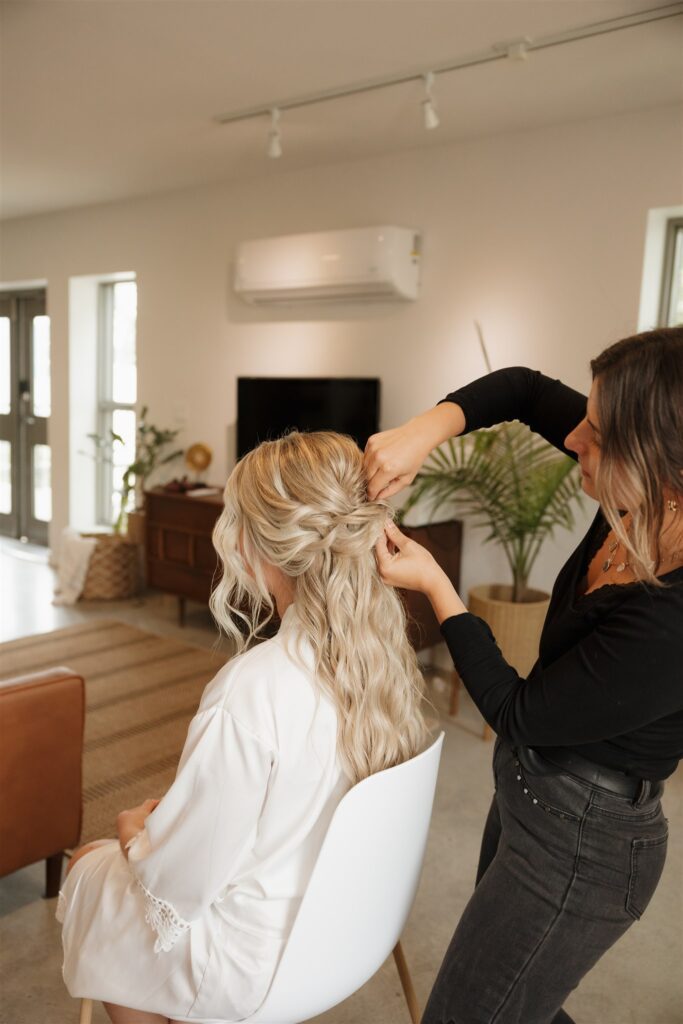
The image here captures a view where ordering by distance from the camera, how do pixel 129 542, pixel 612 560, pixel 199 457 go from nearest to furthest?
pixel 612 560
pixel 199 457
pixel 129 542

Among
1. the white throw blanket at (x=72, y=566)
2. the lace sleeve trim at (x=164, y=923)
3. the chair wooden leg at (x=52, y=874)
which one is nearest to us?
the lace sleeve trim at (x=164, y=923)

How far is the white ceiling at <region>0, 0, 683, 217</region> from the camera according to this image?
8.27 ft

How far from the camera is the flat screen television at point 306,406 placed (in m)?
4.15

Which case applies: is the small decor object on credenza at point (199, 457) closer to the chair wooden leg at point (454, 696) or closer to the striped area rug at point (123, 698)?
the striped area rug at point (123, 698)

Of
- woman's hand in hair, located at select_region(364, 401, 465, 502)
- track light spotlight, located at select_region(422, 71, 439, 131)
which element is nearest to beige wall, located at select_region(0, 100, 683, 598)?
track light spotlight, located at select_region(422, 71, 439, 131)

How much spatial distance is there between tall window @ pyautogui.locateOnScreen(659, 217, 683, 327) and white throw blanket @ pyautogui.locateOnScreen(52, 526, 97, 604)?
3534 millimetres

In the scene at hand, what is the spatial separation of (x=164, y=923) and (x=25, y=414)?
20.4ft

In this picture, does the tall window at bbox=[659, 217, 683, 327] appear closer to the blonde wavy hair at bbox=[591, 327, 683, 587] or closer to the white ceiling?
the white ceiling

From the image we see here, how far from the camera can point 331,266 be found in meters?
4.13

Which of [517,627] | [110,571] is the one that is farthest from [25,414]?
[517,627]

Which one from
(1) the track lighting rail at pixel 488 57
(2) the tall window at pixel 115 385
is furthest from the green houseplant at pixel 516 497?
(2) the tall window at pixel 115 385

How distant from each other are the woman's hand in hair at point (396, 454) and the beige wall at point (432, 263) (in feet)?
7.90

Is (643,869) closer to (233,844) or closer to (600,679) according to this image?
(600,679)

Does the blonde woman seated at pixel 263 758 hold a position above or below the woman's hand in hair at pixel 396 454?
below
